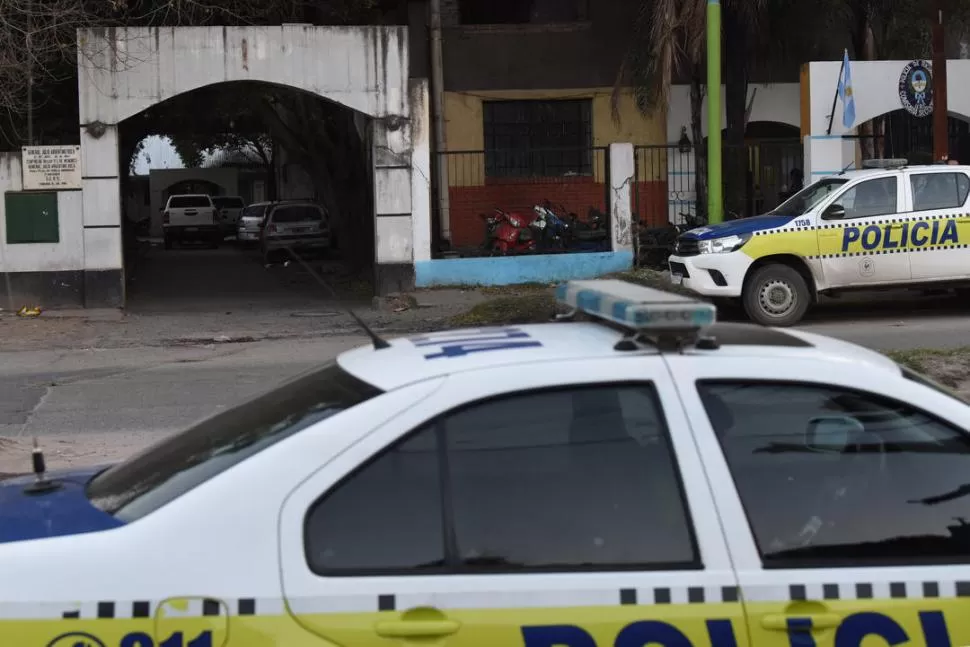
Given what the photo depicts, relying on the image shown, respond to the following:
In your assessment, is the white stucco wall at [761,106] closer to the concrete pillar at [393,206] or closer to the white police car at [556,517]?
the concrete pillar at [393,206]

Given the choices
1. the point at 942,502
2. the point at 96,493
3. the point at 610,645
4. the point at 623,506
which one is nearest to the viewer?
the point at 610,645

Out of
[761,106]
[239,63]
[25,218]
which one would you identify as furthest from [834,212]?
[25,218]

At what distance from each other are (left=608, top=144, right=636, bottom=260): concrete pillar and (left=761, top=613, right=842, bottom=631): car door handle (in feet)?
53.4

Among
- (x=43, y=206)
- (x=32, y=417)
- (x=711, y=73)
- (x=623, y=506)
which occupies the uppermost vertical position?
(x=711, y=73)

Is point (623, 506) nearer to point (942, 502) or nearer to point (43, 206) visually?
point (942, 502)

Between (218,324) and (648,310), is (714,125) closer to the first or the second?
(218,324)

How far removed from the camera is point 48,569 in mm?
2887

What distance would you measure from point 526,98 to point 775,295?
9.69 metres

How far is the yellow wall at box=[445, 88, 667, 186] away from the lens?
22.8 metres

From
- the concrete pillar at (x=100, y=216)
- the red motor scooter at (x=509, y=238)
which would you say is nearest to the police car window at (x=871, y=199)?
the red motor scooter at (x=509, y=238)

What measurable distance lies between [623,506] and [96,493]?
1.58 meters

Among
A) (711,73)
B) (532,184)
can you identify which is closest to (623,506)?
(711,73)

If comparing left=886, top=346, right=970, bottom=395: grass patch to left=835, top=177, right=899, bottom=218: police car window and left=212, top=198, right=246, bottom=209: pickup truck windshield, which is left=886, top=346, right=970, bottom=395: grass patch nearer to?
left=835, top=177, right=899, bottom=218: police car window

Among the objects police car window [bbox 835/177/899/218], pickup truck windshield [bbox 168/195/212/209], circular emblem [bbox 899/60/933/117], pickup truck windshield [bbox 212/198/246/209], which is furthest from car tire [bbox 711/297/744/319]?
pickup truck windshield [bbox 212/198/246/209]
